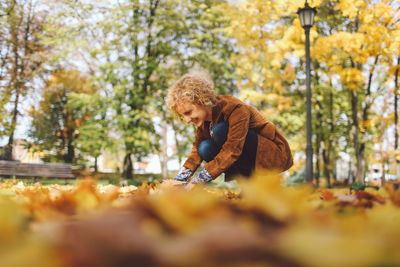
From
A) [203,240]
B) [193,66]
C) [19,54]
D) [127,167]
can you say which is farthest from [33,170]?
[203,240]

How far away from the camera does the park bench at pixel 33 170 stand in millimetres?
8997

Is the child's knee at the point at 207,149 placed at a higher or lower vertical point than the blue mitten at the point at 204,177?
higher

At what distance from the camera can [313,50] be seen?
748 cm

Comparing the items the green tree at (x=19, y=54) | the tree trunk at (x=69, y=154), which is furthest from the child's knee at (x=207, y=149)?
the tree trunk at (x=69, y=154)

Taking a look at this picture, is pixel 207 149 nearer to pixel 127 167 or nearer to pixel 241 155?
pixel 241 155

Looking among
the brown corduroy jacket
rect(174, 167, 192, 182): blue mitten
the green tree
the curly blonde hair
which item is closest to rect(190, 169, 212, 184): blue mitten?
the brown corduroy jacket

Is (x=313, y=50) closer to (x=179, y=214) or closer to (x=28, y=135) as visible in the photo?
(x=179, y=214)

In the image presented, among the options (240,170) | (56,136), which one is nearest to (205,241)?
(240,170)

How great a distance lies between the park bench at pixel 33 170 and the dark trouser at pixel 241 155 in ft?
25.4

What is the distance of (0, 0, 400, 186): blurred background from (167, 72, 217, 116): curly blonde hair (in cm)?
487

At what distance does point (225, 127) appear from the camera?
2607 millimetres

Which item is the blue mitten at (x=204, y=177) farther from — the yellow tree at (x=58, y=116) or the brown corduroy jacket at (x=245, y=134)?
the yellow tree at (x=58, y=116)

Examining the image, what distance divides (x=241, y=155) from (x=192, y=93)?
734mm

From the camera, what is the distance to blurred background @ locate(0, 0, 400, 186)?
764 centimetres
